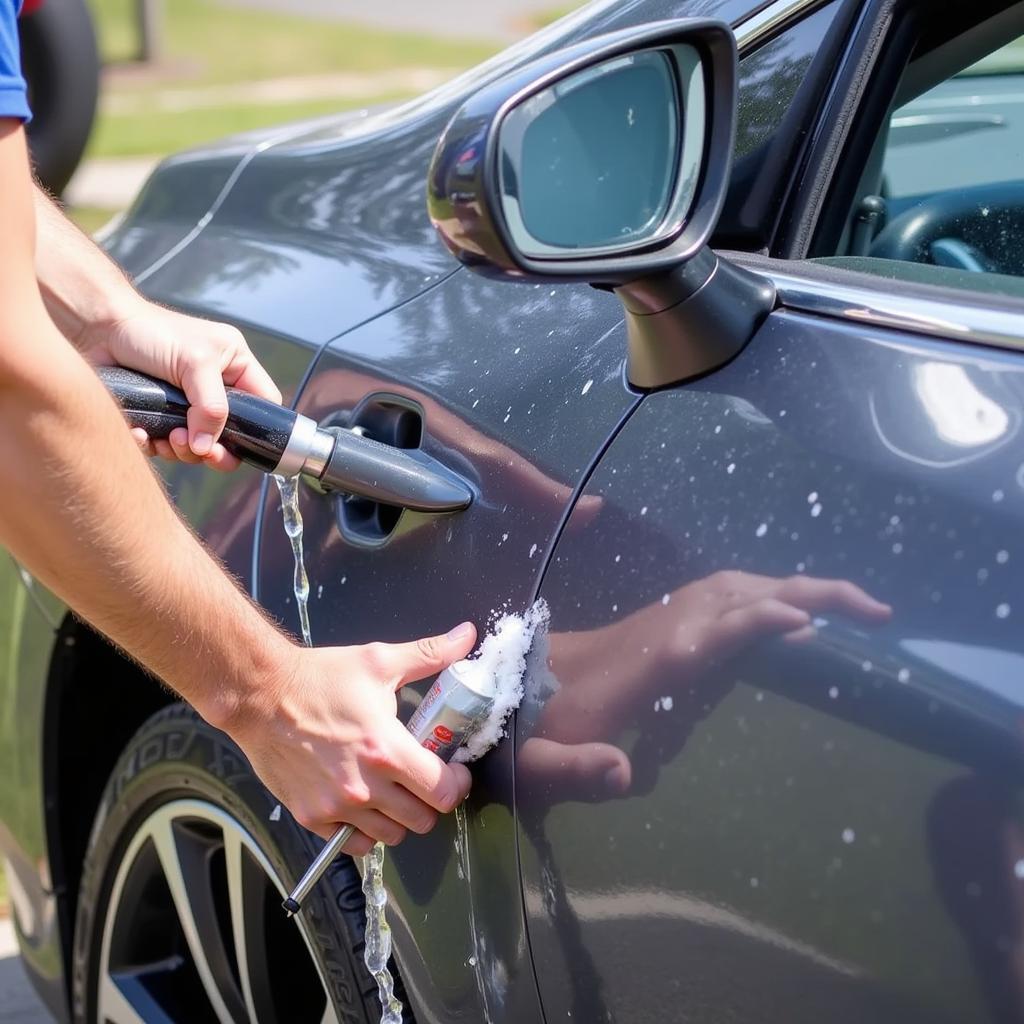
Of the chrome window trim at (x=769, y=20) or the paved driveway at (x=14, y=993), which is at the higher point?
the chrome window trim at (x=769, y=20)

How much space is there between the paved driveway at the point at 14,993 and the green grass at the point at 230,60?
26.2ft

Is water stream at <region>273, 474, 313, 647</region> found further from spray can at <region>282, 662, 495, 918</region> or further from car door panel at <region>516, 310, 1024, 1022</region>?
car door panel at <region>516, 310, 1024, 1022</region>

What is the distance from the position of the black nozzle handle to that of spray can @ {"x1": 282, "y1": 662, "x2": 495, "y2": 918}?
0.31m

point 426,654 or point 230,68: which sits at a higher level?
point 230,68

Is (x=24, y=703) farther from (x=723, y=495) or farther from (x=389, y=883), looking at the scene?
(x=723, y=495)

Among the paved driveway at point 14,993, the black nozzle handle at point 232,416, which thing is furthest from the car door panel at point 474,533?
the paved driveway at point 14,993

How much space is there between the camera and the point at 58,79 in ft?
23.9

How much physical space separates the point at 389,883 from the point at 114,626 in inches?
15.9

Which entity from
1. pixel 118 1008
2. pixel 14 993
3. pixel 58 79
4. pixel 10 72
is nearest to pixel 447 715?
pixel 10 72

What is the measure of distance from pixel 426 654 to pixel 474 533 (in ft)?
0.42

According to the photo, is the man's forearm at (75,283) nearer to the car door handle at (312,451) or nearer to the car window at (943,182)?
the car door handle at (312,451)

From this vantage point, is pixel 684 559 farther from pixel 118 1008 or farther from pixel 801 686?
pixel 118 1008

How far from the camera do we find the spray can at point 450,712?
4.88 feet

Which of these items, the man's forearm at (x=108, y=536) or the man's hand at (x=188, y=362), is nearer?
the man's forearm at (x=108, y=536)
